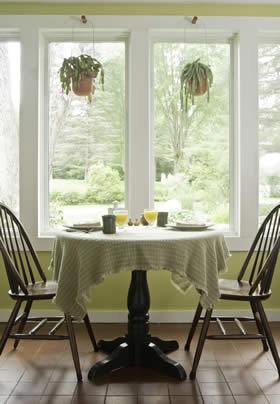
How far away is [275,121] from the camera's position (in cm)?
382

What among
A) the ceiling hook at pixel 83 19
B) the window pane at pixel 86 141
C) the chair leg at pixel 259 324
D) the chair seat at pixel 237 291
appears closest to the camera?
the chair seat at pixel 237 291

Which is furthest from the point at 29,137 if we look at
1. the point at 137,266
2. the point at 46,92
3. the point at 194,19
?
the point at 137,266

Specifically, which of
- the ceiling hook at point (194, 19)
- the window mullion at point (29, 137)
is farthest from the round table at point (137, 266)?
the ceiling hook at point (194, 19)

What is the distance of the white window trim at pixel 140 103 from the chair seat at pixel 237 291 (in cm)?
77

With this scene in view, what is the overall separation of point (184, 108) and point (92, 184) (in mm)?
1019

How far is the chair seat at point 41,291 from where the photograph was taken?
2656 mm

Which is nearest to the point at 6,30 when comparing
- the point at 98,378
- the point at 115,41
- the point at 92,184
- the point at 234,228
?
the point at 115,41

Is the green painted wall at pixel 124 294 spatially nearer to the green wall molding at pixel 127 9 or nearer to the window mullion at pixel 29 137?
the window mullion at pixel 29 137

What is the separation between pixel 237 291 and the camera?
2.72 meters

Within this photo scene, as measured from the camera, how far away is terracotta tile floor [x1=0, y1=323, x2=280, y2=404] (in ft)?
7.43

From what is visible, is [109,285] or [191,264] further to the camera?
[109,285]

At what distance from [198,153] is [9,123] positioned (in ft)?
5.38

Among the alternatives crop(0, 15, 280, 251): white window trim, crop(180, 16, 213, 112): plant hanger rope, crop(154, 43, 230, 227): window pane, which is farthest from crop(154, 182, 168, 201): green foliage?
crop(180, 16, 213, 112): plant hanger rope

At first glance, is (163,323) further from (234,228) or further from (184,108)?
(184,108)
